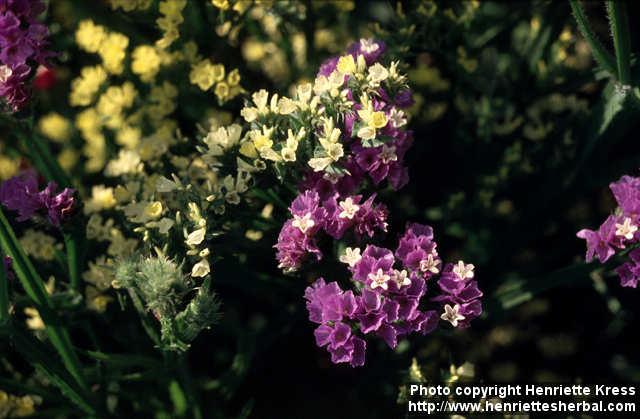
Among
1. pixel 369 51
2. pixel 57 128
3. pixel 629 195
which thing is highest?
pixel 57 128

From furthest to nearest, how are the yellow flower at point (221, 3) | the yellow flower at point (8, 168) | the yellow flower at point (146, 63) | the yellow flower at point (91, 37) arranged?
1. the yellow flower at point (8, 168)
2. the yellow flower at point (91, 37)
3. the yellow flower at point (146, 63)
4. the yellow flower at point (221, 3)

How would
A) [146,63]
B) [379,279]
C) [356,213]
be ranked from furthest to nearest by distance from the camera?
1. [146,63]
2. [356,213]
3. [379,279]

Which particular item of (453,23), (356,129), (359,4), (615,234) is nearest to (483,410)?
(615,234)

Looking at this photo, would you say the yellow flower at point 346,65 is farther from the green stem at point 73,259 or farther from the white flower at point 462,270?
the green stem at point 73,259

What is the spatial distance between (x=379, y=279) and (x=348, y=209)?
7.5 inches

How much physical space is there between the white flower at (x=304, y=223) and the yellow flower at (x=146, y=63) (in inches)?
42.9

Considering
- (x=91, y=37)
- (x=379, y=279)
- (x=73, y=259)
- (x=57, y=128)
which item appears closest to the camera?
(x=379, y=279)

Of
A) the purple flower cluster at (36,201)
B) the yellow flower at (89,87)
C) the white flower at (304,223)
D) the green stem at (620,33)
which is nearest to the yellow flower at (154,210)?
the purple flower cluster at (36,201)

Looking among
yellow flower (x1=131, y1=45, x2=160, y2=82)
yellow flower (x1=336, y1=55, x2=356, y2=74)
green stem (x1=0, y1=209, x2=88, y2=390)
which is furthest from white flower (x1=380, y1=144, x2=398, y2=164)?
yellow flower (x1=131, y1=45, x2=160, y2=82)

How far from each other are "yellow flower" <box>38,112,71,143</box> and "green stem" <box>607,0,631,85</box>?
229cm

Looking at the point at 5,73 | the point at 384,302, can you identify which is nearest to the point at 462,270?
the point at 384,302

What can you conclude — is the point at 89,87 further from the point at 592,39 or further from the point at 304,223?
the point at 592,39

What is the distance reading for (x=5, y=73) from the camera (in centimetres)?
195

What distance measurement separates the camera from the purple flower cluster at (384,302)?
1701mm
